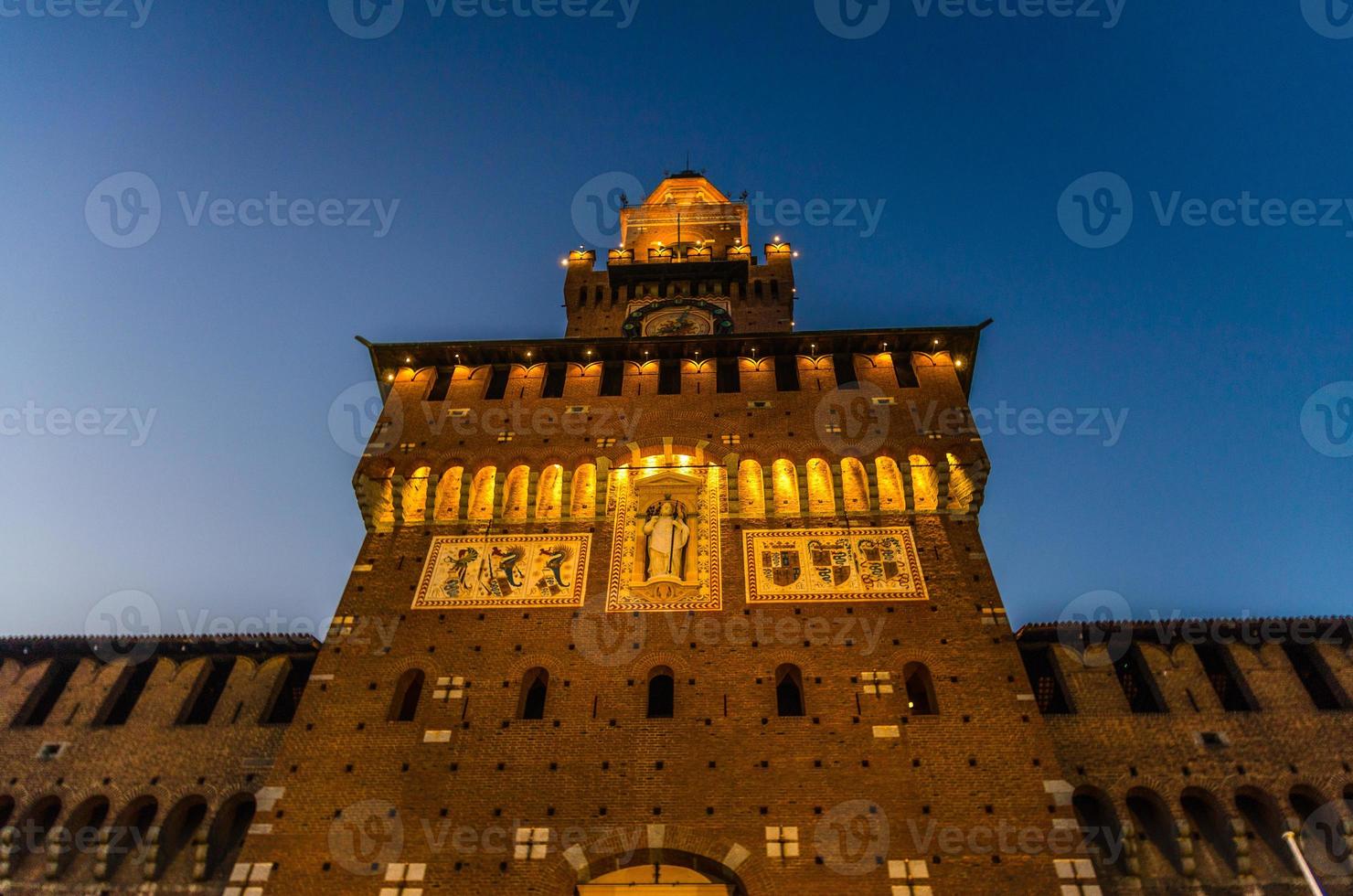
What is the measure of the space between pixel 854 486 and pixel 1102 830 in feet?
25.1

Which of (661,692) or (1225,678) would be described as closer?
(661,692)

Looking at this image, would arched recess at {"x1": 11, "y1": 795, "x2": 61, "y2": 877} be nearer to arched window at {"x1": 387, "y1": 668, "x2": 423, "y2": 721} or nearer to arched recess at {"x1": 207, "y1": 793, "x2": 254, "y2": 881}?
arched recess at {"x1": 207, "y1": 793, "x2": 254, "y2": 881}

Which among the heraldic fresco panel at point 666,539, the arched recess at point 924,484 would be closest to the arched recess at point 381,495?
the heraldic fresco panel at point 666,539

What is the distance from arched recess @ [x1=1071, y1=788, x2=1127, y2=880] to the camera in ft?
51.3

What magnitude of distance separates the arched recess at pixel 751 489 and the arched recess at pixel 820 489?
3.21 ft

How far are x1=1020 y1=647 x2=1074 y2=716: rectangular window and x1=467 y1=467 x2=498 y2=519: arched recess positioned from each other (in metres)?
11.2

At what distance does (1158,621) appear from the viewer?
61.5 ft

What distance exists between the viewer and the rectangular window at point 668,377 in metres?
21.8

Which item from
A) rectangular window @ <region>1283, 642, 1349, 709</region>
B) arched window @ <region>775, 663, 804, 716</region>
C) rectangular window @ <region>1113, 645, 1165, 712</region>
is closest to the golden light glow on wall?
arched window @ <region>775, 663, 804, 716</region>

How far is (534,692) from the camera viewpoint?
54.9 feet

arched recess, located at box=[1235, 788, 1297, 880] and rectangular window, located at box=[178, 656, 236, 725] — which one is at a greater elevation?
rectangular window, located at box=[178, 656, 236, 725]

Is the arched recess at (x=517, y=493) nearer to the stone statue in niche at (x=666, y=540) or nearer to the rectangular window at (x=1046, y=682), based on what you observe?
the stone statue in niche at (x=666, y=540)

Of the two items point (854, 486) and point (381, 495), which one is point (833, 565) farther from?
point (381, 495)
